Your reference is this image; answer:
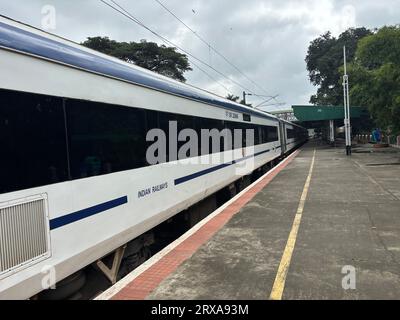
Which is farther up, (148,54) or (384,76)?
(148,54)

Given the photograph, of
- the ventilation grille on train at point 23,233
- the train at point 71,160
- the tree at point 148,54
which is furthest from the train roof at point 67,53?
the tree at point 148,54

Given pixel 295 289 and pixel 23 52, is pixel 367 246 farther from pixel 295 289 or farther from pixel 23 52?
pixel 23 52

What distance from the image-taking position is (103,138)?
4.89 meters

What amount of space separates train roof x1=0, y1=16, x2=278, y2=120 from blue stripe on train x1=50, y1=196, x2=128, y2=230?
158 centimetres

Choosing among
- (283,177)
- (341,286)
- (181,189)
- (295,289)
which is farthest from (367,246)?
(283,177)

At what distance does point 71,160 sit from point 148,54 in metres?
45.2

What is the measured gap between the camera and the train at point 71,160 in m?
3.49

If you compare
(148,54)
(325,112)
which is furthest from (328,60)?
(148,54)

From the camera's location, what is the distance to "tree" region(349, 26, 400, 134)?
2197cm

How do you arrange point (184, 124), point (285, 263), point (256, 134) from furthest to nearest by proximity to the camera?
point (256, 134) → point (184, 124) → point (285, 263)

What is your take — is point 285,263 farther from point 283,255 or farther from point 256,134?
point 256,134

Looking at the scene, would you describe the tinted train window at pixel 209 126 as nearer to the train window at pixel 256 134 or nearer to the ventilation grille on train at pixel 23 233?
the train window at pixel 256 134

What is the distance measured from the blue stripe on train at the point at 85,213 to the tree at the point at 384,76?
19.6 m
